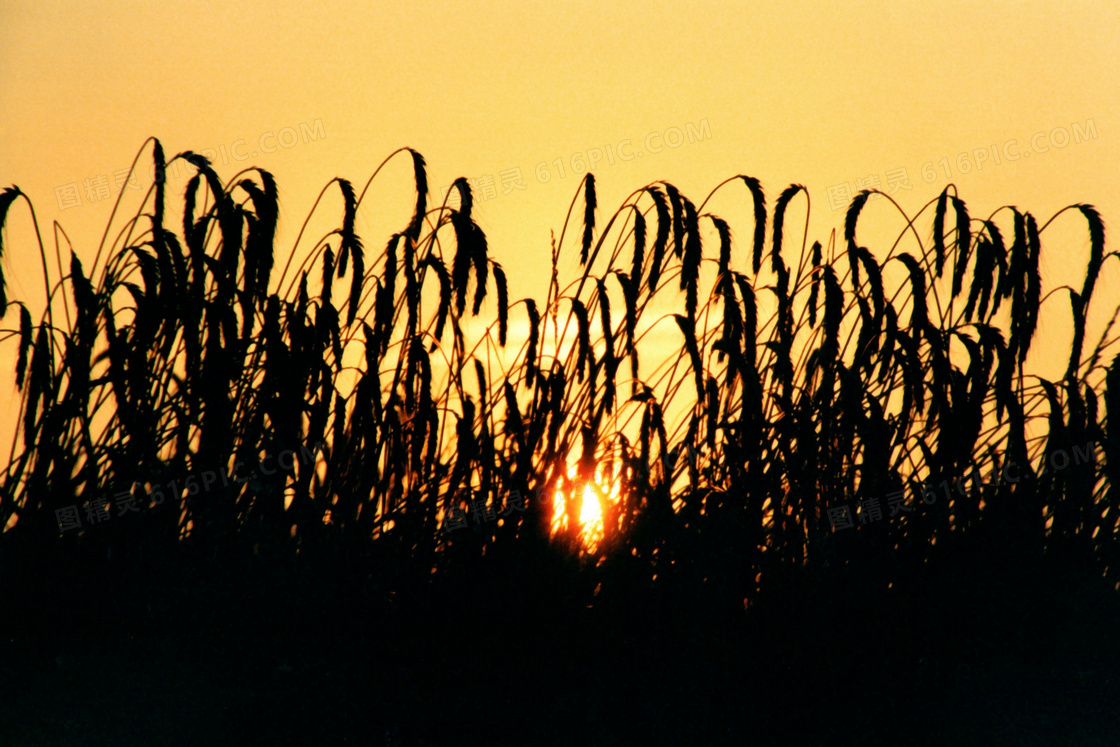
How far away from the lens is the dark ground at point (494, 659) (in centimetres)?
201

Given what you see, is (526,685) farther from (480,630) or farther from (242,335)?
(242,335)

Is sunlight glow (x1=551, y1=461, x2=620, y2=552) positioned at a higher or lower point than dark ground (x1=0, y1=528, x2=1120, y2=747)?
higher

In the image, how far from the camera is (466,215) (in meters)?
2.01

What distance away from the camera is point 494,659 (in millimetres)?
2123

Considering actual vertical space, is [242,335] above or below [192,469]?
above

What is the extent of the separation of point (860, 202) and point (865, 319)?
0.35 meters

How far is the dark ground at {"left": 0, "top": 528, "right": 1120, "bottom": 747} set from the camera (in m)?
2.01

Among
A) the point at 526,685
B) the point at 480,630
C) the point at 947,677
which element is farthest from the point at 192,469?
the point at 947,677

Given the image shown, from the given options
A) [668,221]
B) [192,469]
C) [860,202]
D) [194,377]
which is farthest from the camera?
[860,202]

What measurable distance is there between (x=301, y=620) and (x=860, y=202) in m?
1.84

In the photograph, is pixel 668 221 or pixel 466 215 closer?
pixel 466 215

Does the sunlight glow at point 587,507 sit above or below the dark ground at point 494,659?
above

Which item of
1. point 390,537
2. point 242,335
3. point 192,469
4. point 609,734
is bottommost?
point 609,734

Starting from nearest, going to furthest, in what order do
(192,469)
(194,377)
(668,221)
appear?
1. (194,377)
2. (192,469)
3. (668,221)
